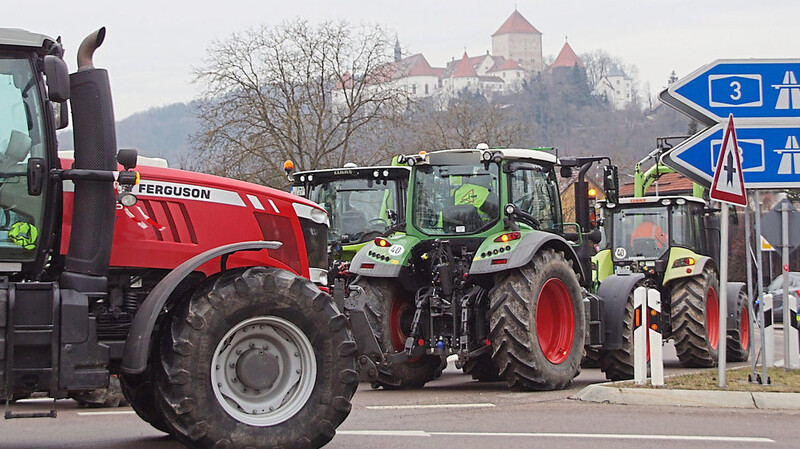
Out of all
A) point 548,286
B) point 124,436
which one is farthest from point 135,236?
point 548,286

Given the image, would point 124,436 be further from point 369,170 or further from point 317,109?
point 317,109

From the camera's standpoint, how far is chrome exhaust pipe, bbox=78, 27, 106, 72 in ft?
22.6

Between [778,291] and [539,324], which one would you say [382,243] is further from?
[778,291]

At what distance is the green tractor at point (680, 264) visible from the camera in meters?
16.9

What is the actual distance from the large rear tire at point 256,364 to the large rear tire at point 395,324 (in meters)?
5.53

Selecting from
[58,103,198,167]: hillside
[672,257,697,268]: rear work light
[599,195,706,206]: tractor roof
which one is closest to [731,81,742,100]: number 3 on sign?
[672,257,697,268]: rear work light

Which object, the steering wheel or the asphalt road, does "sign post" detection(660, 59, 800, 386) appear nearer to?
the asphalt road

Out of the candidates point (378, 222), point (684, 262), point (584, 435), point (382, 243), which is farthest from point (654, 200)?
point (584, 435)

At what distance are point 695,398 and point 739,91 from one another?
153 inches

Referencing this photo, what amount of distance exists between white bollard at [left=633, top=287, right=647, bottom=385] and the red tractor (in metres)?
5.46

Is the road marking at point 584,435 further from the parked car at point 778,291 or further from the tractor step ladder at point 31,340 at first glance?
the parked car at point 778,291

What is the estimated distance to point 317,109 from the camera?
4388 cm

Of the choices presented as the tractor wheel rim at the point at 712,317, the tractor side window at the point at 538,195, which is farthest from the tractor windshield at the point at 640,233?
the tractor side window at the point at 538,195

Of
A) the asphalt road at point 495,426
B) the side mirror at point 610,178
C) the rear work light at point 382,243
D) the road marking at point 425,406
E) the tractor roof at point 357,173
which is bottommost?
the road marking at point 425,406
